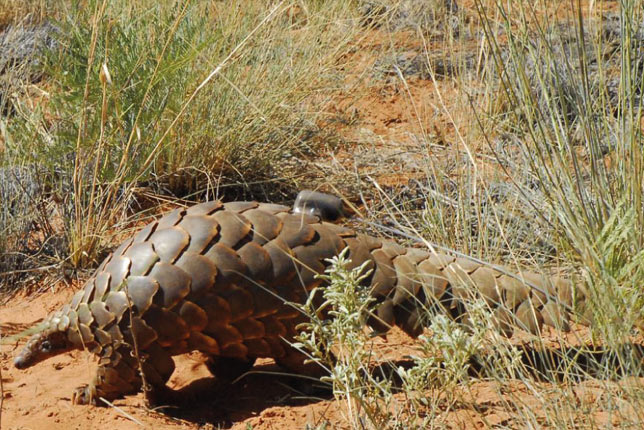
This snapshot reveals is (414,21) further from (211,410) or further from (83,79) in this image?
(211,410)

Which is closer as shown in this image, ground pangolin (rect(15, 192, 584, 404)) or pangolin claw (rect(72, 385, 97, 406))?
ground pangolin (rect(15, 192, 584, 404))

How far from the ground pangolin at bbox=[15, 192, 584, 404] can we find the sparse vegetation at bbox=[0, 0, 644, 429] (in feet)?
0.42

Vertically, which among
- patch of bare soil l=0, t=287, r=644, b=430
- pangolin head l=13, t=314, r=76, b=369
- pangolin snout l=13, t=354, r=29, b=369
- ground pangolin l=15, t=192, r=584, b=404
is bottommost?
patch of bare soil l=0, t=287, r=644, b=430

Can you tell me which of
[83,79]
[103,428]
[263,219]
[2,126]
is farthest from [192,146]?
[103,428]

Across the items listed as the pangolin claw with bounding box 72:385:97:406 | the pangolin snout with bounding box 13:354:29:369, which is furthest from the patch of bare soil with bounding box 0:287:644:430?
the pangolin snout with bounding box 13:354:29:369

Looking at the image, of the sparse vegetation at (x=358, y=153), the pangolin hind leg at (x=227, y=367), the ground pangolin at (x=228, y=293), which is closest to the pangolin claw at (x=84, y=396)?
the ground pangolin at (x=228, y=293)

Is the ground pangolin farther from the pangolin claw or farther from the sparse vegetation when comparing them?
the sparse vegetation

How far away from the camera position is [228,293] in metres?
2.71

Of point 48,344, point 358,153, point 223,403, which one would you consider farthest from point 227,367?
point 358,153

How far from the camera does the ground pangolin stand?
8.85 feet

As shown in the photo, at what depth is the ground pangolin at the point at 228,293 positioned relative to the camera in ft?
8.85

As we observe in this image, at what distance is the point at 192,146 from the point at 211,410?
2.04 meters

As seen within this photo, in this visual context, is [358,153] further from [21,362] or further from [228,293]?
[21,362]

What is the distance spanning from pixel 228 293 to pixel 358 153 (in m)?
2.70
